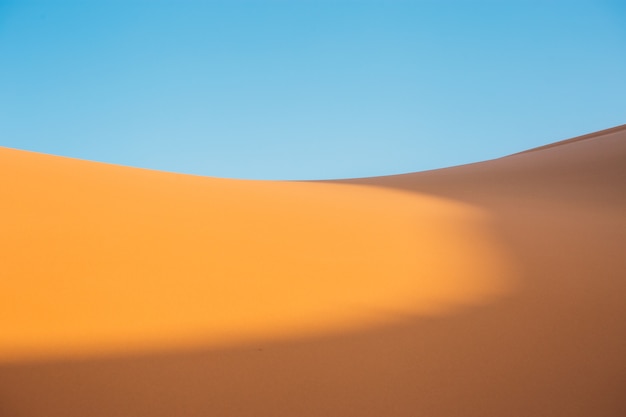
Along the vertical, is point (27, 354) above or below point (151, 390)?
above

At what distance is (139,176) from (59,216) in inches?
61.3

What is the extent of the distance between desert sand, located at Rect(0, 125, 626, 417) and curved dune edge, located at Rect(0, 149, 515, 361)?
13mm

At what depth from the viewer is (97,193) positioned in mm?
3938

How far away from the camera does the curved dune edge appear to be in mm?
2338

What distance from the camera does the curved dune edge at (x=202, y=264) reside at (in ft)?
7.67

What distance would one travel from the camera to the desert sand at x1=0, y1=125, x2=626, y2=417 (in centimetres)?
188

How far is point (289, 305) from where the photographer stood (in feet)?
8.73

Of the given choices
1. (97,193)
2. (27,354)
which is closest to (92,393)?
(27,354)

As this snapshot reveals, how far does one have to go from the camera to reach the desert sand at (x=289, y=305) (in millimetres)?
1880

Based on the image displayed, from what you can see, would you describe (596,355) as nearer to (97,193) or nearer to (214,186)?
(97,193)

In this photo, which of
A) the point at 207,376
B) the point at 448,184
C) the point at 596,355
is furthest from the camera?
the point at 448,184

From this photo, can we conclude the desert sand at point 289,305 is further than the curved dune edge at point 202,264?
No

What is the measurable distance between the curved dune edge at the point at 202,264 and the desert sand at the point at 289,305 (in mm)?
13

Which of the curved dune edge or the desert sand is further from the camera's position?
the curved dune edge
